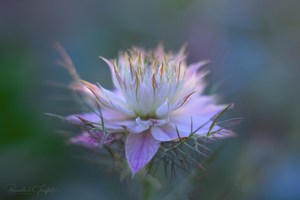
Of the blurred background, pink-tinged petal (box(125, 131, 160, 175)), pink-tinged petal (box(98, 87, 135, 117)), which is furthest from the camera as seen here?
the blurred background

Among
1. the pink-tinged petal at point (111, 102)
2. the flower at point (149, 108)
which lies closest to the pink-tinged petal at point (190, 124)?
the flower at point (149, 108)

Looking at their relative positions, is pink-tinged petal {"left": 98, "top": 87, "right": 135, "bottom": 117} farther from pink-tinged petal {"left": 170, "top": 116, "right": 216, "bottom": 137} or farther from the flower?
pink-tinged petal {"left": 170, "top": 116, "right": 216, "bottom": 137}

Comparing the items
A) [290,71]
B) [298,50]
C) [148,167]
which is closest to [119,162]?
[148,167]

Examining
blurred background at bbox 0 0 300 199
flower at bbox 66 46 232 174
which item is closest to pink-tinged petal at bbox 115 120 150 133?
flower at bbox 66 46 232 174

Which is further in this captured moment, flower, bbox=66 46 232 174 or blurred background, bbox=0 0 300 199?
blurred background, bbox=0 0 300 199

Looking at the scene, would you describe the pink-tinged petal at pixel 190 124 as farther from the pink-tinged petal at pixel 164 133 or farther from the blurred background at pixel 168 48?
the blurred background at pixel 168 48

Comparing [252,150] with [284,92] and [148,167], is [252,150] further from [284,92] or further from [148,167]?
[148,167]

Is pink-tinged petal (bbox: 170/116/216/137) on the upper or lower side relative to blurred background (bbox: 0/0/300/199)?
upper
